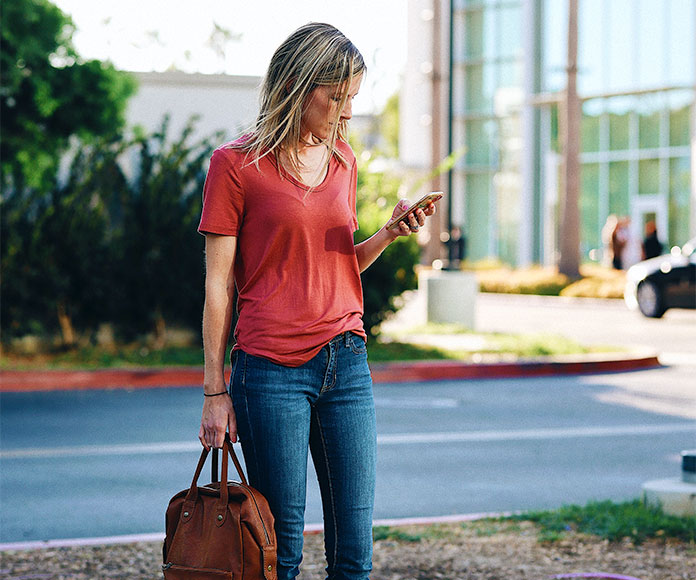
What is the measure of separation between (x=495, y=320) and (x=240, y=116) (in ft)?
27.3

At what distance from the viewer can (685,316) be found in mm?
21656

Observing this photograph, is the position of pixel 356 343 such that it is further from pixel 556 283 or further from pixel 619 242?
pixel 619 242

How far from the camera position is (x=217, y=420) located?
3.04 meters

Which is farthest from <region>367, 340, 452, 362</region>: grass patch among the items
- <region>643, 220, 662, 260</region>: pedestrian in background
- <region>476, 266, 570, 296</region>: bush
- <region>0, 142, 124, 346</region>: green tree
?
<region>476, 266, 570, 296</region>: bush

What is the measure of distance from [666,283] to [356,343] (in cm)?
1797

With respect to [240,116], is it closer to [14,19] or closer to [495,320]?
[14,19]

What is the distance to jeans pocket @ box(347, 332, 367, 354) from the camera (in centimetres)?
307

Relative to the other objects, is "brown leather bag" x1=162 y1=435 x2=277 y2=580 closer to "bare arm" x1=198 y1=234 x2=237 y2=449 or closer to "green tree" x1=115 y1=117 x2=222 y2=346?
"bare arm" x1=198 y1=234 x2=237 y2=449

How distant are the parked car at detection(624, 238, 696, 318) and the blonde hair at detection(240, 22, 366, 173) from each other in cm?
1759

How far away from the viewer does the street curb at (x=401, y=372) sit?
11.9 metres

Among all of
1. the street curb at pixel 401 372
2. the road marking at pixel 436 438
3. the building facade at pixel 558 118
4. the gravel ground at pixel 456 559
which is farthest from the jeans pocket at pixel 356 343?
the building facade at pixel 558 118

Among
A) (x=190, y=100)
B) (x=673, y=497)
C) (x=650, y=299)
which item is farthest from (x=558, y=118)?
(x=673, y=497)

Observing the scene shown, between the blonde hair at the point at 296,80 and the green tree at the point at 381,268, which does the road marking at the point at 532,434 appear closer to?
the green tree at the point at 381,268

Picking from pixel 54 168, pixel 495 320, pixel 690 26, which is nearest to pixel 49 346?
pixel 54 168
